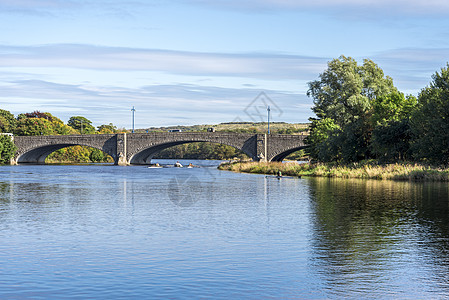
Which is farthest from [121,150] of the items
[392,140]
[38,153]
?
[392,140]

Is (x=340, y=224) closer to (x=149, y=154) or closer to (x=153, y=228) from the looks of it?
(x=153, y=228)

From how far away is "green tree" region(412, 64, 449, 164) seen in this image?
59.1m

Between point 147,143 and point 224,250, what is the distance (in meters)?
104

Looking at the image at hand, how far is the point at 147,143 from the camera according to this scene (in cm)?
12100

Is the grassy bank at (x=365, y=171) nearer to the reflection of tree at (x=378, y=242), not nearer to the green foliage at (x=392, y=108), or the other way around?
the green foliage at (x=392, y=108)

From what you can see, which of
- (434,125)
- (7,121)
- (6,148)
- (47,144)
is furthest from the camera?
(7,121)

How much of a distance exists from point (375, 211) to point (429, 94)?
4129cm

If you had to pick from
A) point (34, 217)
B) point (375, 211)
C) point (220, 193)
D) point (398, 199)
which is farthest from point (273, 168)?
point (34, 217)

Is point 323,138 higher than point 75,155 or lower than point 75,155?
higher

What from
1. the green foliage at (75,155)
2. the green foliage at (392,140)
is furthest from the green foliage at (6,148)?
the green foliage at (392,140)

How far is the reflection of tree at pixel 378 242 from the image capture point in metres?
14.2

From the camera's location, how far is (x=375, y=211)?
29.4 meters

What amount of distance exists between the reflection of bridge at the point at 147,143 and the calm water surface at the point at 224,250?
247 ft

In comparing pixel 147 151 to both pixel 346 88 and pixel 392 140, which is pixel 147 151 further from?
pixel 392 140
